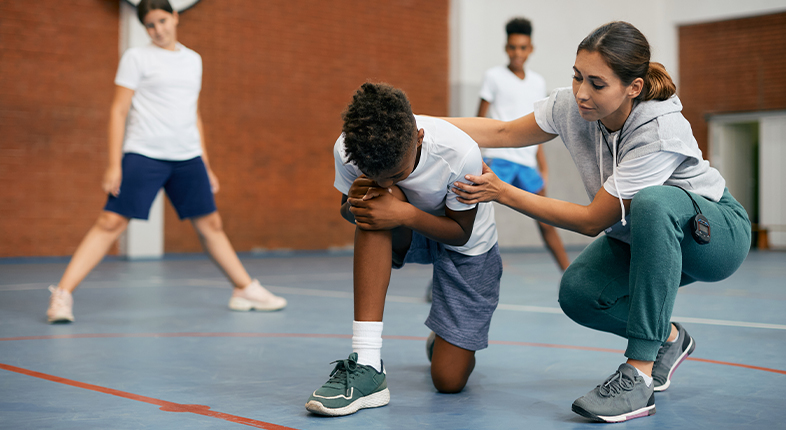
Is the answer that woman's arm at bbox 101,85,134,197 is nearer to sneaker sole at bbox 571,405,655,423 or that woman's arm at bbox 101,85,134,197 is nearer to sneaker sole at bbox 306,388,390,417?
sneaker sole at bbox 306,388,390,417

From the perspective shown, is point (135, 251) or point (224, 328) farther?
point (135, 251)

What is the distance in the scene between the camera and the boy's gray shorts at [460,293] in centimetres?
218

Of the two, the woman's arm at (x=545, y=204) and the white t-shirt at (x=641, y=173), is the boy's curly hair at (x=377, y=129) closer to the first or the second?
the woman's arm at (x=545, y=204)

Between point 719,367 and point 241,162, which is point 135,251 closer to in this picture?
point 241,162

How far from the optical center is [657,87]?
6.19ft

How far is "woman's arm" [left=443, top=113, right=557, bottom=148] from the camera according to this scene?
2150 millimetres

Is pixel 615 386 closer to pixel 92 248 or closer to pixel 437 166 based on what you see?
pixel 437 166

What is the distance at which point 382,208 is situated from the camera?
1858mm

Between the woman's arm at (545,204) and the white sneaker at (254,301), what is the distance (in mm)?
2121

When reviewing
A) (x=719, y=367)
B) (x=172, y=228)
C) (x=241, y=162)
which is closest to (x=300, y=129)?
(x=241, y=162)

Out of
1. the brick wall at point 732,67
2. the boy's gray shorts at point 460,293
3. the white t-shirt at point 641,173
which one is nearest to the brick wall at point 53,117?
the boy's gray shorts at point 460,293

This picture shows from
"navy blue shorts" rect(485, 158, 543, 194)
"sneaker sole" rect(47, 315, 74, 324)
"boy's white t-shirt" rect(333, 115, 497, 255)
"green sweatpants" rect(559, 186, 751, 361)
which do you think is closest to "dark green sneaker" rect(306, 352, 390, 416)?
"boy's white t-shirt" rect(333, 115, 497, 255)

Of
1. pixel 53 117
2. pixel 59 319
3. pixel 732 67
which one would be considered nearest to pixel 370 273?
pixel 59 319

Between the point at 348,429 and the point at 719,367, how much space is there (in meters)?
1.34
